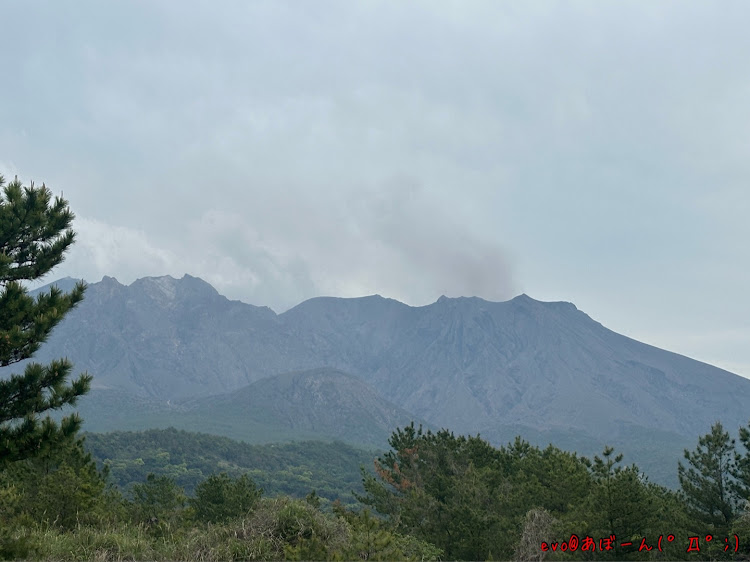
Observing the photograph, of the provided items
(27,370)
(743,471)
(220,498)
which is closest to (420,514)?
(220,498)

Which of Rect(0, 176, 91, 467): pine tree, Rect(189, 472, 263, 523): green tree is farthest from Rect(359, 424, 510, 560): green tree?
Rect(0, 176, 91, 467): pine tree

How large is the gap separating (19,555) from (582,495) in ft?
74.0

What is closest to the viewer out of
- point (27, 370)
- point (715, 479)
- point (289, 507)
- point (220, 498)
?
point (289, 507)

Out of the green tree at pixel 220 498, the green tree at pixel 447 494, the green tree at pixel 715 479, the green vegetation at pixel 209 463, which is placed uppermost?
the green tree at pixel 715 479

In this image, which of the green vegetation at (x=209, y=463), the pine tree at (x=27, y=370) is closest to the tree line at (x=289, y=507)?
the pine tree at (x=27, y=370)

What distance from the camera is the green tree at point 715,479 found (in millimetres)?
27781

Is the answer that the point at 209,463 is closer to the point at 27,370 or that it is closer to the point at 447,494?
the point at 447,494

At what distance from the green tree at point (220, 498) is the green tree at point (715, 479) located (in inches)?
965

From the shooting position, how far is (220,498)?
3703cm

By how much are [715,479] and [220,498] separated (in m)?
28.8

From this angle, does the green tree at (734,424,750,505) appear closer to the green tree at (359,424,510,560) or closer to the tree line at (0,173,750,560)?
the tree line at (0,173,750,560)

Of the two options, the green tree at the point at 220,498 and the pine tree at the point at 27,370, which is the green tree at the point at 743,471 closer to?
the green tree at the point at 220,498

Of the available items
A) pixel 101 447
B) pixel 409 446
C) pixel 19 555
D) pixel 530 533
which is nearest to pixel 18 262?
pixel 19 555

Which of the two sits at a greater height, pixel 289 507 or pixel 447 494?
pixel 289 507
